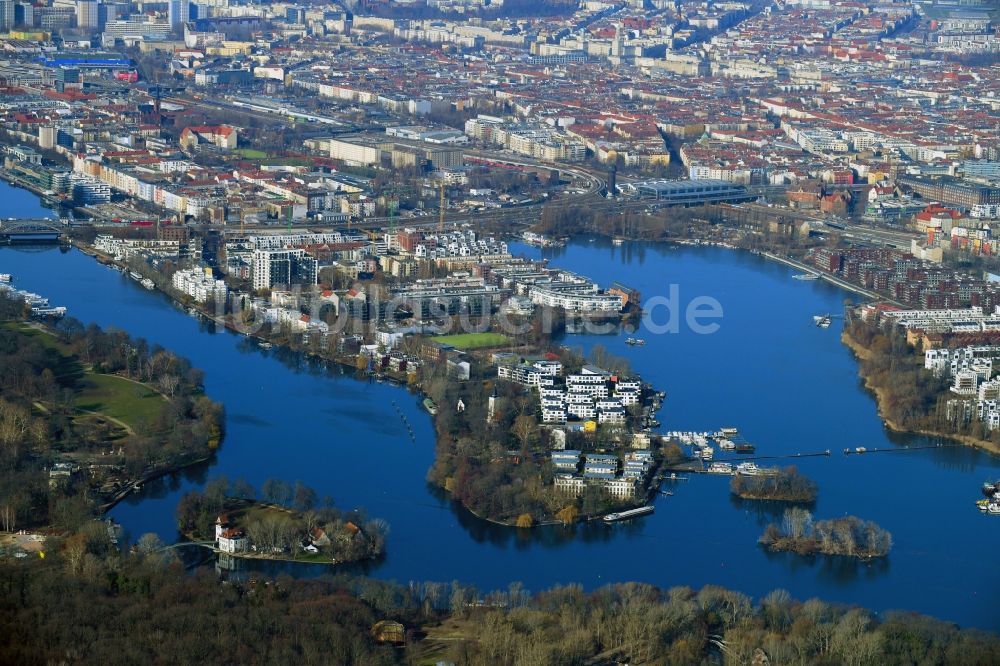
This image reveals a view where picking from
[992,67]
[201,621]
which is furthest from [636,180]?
[201,621]

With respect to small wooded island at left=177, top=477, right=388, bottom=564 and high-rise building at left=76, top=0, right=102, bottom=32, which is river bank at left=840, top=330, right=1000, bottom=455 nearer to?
small wooded island at left=177, top=477, right=388, bottom=564

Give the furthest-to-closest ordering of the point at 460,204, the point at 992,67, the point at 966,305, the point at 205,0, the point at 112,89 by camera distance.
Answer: the point at 205,0, the point at 992,67, the point at 112,89, the point at 460,204, the point at 966,305

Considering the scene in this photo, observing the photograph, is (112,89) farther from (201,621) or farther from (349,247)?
(201,621)

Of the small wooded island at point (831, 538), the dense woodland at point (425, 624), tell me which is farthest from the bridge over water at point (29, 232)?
the small wooded island at point (831, 538)

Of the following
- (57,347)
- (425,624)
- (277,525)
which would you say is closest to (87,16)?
(57,347)

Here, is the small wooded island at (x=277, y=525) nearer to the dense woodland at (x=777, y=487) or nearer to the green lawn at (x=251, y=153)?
the dense woodland at (x=777, y=487)

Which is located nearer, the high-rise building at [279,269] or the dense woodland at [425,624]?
the dense woodland at [425,624]
